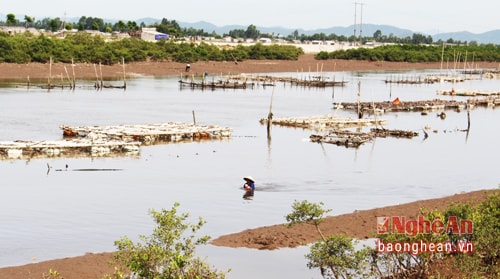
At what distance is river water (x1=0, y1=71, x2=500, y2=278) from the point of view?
22.9 m

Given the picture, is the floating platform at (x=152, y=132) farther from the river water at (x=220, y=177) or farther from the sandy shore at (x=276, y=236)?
the sandy shore at (x=276, y=236)

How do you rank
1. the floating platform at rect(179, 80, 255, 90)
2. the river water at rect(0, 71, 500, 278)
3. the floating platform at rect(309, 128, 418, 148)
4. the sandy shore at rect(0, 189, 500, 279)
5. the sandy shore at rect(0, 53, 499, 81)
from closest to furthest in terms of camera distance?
the sandy shore at rect(0, 189, 500, 279), the river water at rect(0, 71, 500, 278), the floating platform at rect(309, 128, 418, 148), the floating platform at rect(179, 80, 255, 90), the sandy shore at rect(0, 53, 499, 81)

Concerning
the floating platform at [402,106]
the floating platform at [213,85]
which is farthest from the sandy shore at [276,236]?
the floating platform at [213,85]

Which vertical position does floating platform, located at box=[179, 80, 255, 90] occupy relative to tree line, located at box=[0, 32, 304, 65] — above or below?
below

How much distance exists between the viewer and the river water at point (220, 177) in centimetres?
2288

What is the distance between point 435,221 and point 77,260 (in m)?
8.94

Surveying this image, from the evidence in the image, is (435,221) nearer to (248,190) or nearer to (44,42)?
(248,190)

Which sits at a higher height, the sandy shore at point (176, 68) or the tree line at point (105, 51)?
the tree line at point (105, 51)

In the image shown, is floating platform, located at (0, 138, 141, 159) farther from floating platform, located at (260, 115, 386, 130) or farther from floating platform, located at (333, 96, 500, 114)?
floating platform, located at (333, 96, 500, 114)

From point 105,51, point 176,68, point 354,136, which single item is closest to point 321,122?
point 354,136

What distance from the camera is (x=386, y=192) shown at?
3103 centimetres

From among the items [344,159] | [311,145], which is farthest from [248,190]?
[311,145]

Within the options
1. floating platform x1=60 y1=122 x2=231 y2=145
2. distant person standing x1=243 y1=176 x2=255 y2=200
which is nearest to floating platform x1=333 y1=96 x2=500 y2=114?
floating platform x1=60 y1=122 x2=231 y2=145

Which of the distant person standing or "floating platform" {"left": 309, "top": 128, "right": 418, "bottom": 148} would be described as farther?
"floating platform" {"left": 309, "top": 128, "right": 418, "bottom": 148}
